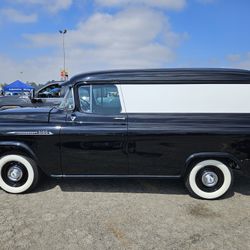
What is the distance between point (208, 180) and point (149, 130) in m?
1.20

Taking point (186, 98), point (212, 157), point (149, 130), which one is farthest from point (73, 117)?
point (212, 157)

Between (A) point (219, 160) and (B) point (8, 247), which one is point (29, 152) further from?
(A) point (219, 160)

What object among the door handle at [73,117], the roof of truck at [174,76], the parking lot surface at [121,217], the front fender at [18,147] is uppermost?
the roof of truck at [174,76]

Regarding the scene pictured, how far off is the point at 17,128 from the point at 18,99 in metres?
6.71

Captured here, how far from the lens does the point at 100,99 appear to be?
441 centimetres

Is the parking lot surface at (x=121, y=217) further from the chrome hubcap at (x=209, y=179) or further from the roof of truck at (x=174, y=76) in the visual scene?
the roof of truck at (x=174, y=76)

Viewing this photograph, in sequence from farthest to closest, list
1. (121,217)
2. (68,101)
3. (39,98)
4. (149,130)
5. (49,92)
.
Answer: (49,92)
(39,98)
(68,101)
(149,130)
(121,217)

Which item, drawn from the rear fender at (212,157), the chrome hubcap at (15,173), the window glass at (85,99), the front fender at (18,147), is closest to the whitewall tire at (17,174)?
the chrome hubcap at (15,173)

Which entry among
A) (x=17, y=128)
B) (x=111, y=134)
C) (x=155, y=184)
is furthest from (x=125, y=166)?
(x=17, y=128)

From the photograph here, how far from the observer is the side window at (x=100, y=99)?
439cm

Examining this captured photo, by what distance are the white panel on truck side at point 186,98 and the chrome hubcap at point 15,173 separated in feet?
6.49

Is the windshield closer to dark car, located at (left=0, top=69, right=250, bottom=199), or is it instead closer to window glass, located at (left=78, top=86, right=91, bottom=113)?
dark car, located at (left=0, top=69, right=250, bottom=199)

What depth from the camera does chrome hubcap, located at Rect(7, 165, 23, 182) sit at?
456cm

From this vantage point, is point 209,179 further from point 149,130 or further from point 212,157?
point 149,130
